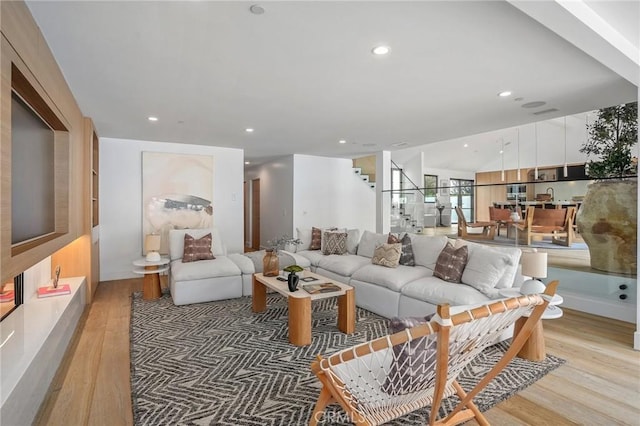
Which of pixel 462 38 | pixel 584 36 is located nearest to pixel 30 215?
pixel 462 38

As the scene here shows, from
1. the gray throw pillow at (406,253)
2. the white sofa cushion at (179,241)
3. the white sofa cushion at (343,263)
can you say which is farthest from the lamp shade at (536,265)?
the white sofa cushion at (179,241)

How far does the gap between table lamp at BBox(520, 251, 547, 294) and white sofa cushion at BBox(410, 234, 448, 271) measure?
1.09 meters

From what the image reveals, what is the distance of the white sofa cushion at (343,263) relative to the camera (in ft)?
14.4

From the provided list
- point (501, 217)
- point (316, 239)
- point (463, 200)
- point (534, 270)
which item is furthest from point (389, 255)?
point (463, 200)

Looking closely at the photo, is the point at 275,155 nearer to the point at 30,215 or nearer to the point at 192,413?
the point at 30,215

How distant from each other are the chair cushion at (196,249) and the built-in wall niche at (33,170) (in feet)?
5.83

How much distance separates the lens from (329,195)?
A: 7.97 metres

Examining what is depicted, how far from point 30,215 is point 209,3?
1814mm

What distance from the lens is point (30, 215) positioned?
2199 millimetres

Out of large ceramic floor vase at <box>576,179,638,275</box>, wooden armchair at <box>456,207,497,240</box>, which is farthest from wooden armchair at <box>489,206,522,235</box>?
large ceramic floor vase at <box>576,179,638,275</box>


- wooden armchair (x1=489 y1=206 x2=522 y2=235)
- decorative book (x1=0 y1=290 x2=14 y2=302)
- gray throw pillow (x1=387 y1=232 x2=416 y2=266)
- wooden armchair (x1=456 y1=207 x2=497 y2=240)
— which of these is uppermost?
wooden armchair (x1=489 y1=206 x2=522 y2=235)

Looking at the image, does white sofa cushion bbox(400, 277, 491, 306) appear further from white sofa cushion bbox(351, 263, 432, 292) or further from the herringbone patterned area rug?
the herringbone patterned area rug

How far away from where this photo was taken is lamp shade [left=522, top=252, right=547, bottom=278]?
284 cm

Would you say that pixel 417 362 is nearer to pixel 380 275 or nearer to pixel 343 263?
pixel 380 275
